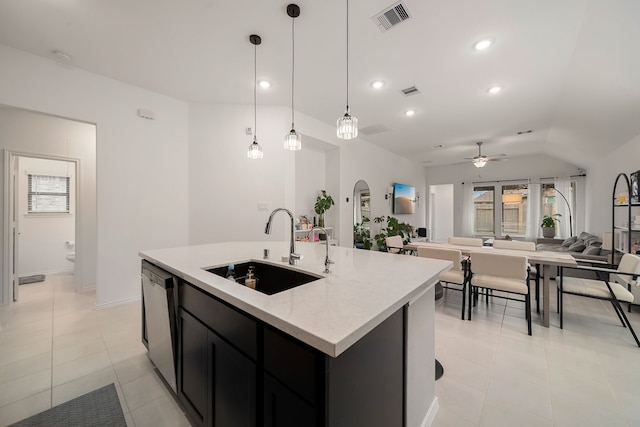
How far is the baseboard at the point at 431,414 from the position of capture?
1477 mm

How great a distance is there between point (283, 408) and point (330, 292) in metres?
0.45

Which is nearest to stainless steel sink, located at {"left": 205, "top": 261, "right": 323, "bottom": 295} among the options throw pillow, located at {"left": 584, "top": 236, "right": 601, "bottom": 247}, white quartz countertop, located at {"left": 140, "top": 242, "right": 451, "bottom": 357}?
white quartz countertop, located at {"left": 140, "top": 242, "right": 451, "bottom": 357}

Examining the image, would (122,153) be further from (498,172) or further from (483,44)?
(498,172)

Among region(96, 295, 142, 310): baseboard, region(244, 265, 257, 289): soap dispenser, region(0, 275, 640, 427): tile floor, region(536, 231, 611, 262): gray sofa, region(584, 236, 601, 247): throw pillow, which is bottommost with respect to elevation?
region(0, 275, 640, 427): tile floor

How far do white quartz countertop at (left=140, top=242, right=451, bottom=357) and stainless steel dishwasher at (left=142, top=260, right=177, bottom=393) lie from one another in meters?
0.08

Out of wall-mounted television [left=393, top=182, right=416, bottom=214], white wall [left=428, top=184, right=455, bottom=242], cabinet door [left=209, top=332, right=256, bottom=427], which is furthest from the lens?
Result: white wall [left=428, top=184, right=455, bottom=242]

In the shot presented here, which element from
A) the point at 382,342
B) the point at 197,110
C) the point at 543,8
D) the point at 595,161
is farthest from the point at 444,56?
the point at 595,161

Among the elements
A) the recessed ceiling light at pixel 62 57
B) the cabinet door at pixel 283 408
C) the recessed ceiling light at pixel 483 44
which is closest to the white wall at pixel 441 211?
the recessed ceiling light at pixel 483 44

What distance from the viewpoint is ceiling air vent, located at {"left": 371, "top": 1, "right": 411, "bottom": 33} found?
2.04m

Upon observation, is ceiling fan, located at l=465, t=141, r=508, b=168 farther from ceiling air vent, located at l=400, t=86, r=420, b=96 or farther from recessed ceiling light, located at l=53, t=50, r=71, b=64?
recessed ceiling light, located at l=53, t=50, r=71, b=64

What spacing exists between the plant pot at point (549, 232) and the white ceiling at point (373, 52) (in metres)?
2.95

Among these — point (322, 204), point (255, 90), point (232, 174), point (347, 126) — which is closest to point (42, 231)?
point (232, 174)

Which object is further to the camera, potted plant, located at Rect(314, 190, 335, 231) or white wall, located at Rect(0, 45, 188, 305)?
potted plant, located at Rect(314, 190, 335, 231)

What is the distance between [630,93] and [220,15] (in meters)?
4.36
